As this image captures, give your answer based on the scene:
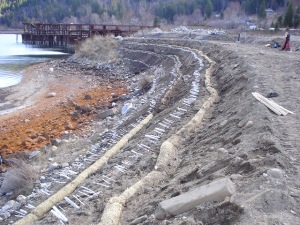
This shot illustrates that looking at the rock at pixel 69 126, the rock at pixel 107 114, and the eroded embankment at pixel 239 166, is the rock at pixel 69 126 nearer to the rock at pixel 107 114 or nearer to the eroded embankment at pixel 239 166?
the rock at pixel 107 114

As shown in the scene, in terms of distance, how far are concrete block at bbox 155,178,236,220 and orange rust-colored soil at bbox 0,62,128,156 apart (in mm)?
9408

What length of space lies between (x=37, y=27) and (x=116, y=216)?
84.3m

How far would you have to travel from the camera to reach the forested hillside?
93.8 metres

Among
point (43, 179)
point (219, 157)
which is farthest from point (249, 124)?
point (43, 179)

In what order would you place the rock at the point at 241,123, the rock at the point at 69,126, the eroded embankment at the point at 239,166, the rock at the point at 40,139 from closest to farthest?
1. the eroded embankment at the point at 239,166
2. the rock at the point at 241,123
3. the rock at the point at 40,139
4. the rock at the point at 69,126

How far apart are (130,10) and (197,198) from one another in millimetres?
133728

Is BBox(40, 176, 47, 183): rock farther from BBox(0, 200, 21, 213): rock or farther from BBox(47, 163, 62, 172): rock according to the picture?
BBox(0, 200, 21, 213): rock

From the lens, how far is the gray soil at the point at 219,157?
13.6 ft

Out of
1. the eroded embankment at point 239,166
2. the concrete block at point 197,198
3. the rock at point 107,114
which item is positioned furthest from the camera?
the rock at point 107,114

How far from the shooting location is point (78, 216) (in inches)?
240

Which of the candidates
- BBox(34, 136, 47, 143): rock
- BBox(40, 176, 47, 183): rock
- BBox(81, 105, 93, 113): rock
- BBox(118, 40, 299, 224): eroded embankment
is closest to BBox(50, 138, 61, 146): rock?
BBox(34, 136, 47, 143): rock

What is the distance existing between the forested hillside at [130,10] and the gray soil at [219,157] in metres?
65.0

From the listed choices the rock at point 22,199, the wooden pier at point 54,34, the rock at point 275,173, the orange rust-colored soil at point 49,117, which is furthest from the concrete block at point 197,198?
the wooden pier at point 54,34

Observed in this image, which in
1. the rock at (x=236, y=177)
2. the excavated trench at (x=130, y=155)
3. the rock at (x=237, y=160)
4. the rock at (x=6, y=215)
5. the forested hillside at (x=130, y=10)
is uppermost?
the forested hillside at (x=130, y=10)
